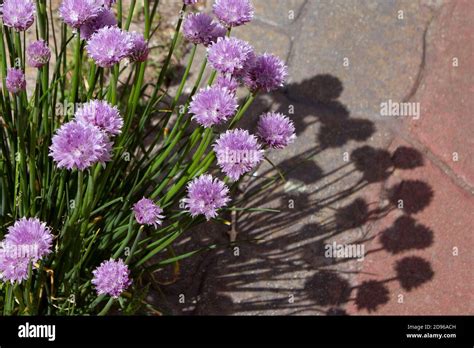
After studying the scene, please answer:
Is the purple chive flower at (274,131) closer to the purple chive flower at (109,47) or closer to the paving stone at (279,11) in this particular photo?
the purple chive flower at (109,47)

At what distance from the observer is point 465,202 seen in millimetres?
3145

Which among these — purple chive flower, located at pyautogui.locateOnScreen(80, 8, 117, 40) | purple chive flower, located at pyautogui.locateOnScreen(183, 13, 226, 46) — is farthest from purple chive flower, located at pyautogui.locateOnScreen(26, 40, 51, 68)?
purple chive flower, located at pyautogui.locateOnScreen(183, 13, 226, 46)

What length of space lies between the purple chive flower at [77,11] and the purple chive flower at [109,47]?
6cm

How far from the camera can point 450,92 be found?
3.41 meters

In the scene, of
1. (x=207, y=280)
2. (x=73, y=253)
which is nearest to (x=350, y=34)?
(x=207, y=280)

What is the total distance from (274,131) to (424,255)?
1.03m


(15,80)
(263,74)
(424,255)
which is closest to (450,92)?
(424,255)

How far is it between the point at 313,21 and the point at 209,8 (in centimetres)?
43

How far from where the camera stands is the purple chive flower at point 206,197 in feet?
7.01

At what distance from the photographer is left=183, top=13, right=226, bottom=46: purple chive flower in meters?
2.36
